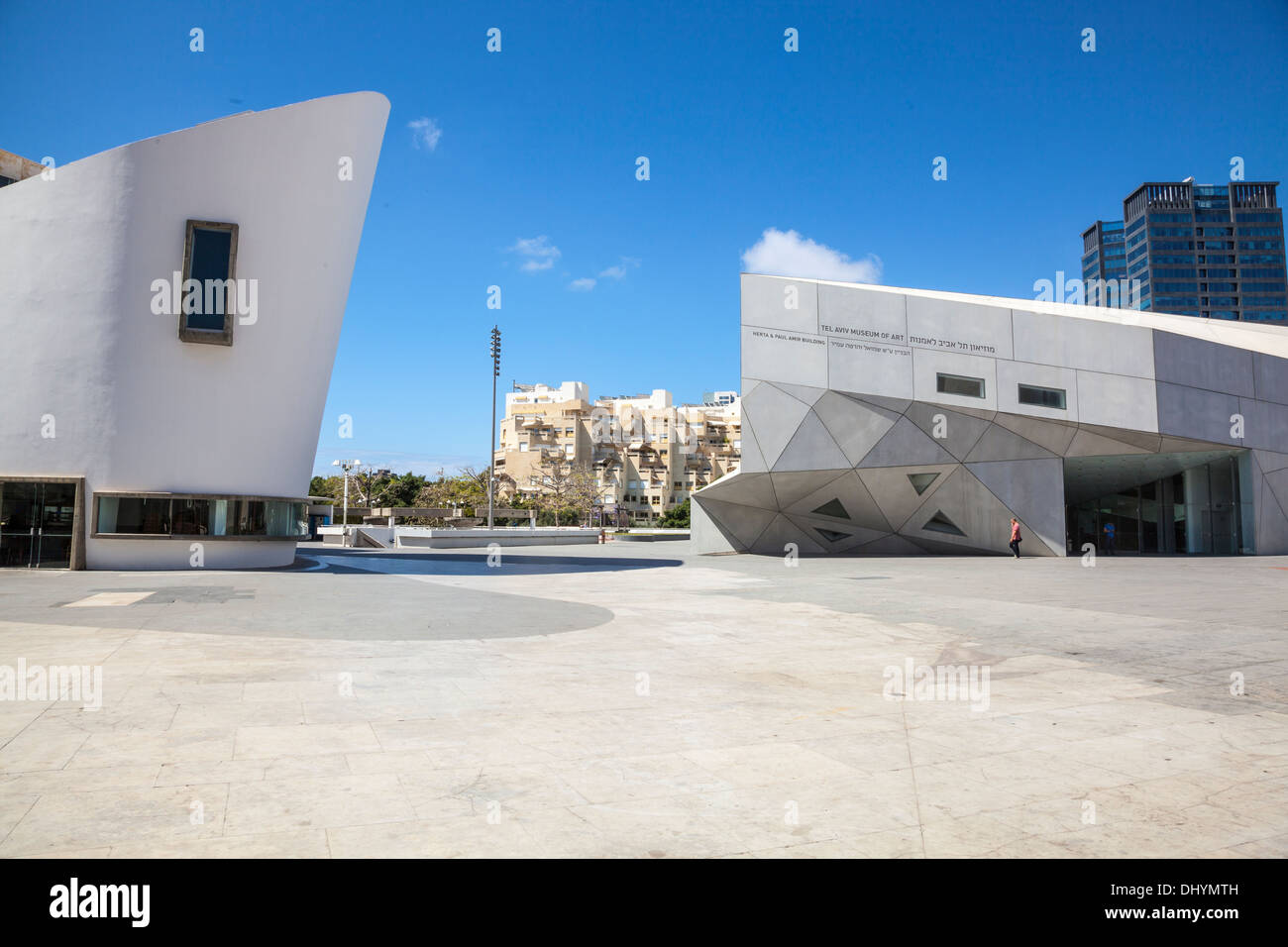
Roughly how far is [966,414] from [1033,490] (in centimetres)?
393

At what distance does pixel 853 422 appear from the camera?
2722 centimetres

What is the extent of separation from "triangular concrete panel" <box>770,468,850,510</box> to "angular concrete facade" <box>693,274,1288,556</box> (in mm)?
75

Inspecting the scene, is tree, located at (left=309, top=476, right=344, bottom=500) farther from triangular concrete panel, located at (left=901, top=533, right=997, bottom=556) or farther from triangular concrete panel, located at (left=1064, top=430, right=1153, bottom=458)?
A: triangular concrete panel, located at (left=1064, top=430, right=1153, bottom=458)

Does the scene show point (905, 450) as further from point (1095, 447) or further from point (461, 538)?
point (461, 538)

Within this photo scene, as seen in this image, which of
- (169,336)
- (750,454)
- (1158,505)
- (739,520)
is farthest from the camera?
(1158,505)

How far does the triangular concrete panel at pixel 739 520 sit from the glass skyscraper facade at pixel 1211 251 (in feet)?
515

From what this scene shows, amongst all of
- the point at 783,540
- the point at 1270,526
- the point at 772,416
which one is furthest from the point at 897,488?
the point at 1270,526

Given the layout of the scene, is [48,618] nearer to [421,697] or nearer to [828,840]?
[421,697]

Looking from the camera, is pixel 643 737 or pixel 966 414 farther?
pixel 966 414
